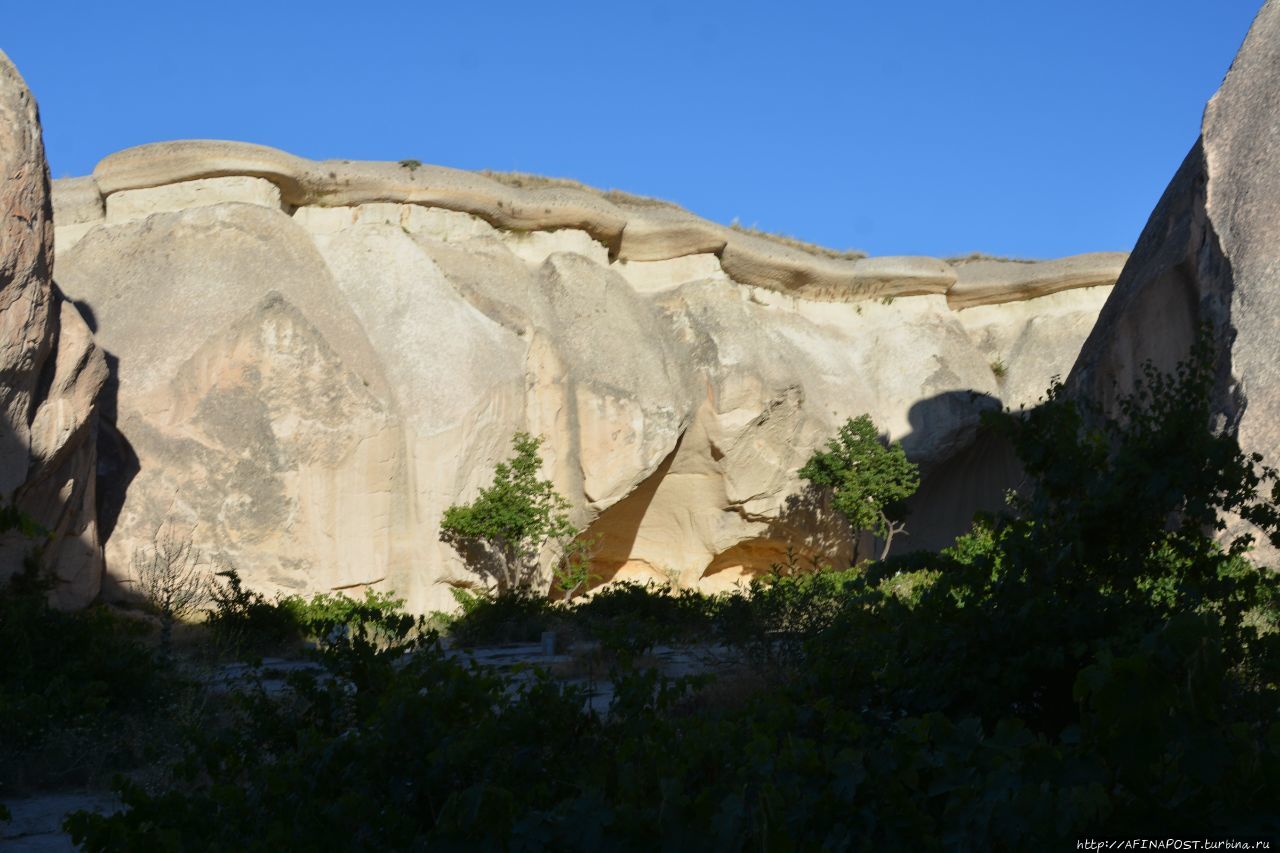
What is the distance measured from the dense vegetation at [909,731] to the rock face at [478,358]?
6.61 meters

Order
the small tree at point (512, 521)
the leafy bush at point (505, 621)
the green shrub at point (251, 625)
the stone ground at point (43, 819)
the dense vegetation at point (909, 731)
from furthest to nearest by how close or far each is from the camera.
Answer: the small tree at point (512, 521)
the leafy bush at point (505, 621)
the green shrub at point (251, 625)
the stone ground at point (43, 819)
the dense vegetation at point (909, 731)

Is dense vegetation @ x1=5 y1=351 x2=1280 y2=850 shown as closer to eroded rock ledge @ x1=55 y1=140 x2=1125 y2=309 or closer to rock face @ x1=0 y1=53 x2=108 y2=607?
rock face @ x1=0 y1=53 x2=108 y2=607

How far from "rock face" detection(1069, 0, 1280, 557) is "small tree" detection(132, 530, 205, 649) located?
368 inches

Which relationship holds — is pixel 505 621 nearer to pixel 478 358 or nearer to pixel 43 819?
pixel 478 358

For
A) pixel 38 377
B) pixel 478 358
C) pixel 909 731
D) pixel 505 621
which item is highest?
pixel 478 358

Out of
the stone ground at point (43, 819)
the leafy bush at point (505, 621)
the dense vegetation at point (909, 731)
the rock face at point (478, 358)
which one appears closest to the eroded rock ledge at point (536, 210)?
the rock face at point (478, 358)

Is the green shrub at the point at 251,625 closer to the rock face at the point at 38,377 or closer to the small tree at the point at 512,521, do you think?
the rock face at the point at 38,377

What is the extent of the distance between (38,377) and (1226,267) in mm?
10035

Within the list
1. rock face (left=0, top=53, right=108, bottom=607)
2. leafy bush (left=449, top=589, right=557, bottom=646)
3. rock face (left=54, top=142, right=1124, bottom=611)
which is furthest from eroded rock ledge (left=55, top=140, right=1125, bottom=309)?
leafy bush (left=449, top=589, right=557, bottom=646)

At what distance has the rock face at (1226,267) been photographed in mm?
8570

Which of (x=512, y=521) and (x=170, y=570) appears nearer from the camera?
(x=170, y=570)

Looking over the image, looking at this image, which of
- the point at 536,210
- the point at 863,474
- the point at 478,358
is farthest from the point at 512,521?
the point at 863,474

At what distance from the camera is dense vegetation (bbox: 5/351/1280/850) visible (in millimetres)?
2453

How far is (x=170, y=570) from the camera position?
11.8m
